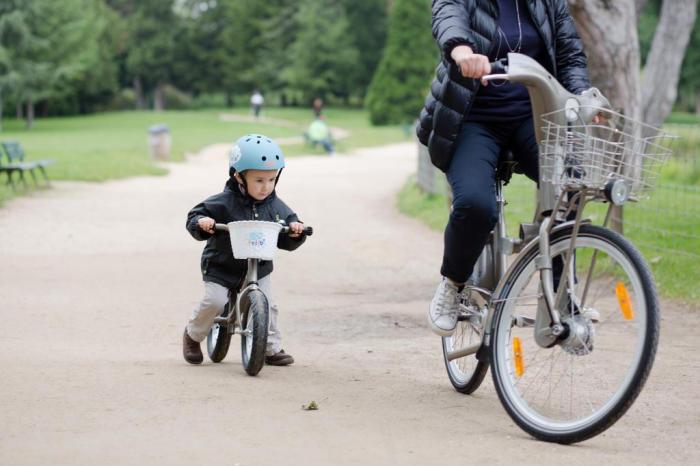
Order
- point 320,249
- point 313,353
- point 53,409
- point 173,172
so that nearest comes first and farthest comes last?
point 53,409 < point 313,353 < point 320,249 < point 173,172

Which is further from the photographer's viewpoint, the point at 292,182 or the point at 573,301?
the point at 292,182

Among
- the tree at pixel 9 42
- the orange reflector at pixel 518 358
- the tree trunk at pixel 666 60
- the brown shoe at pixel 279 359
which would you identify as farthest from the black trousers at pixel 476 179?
the tree at pixel 9 42

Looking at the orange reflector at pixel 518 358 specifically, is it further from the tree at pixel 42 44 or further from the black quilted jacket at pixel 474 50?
the tree at pixel 42 44

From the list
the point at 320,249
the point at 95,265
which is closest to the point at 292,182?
the point at 320,249

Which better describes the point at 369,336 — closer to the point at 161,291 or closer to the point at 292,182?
the point at 161,291

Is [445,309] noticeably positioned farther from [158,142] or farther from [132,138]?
[132,138]

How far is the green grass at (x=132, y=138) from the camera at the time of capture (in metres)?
24.4

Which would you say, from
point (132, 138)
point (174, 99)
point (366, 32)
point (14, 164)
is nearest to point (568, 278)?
point (14, 164)

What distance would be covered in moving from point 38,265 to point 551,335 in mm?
7732

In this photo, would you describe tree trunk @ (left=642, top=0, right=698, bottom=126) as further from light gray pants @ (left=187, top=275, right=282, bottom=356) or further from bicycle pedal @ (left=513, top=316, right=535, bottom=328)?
bicycle pedal @ (left=513, top=316, right=535, bottom=328)

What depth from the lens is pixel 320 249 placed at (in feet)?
42.4

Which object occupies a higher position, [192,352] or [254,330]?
[254,330]

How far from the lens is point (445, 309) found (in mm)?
5230

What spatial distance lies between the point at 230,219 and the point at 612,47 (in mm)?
5479
